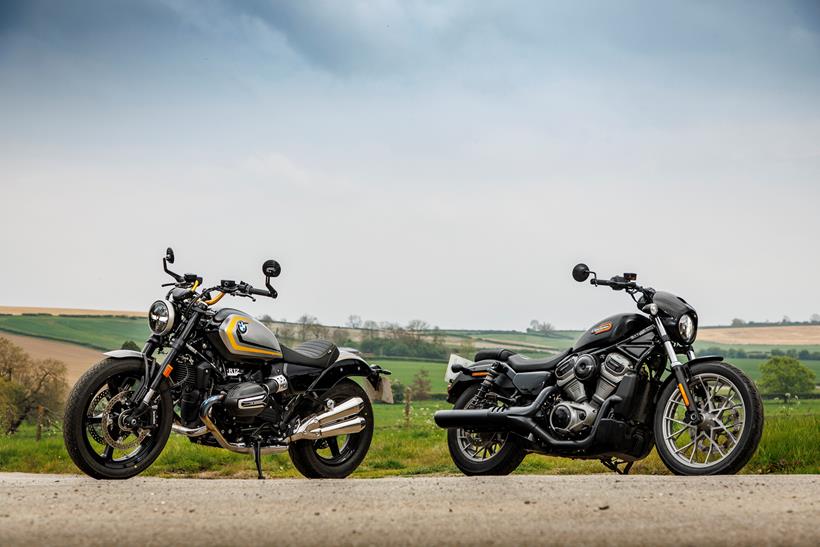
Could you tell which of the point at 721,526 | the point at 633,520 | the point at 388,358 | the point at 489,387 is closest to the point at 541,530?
the point at 633,520

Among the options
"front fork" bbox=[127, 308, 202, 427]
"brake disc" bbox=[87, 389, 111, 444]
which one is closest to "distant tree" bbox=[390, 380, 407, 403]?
"front fork" bbox=[127, 308, 202, 427]

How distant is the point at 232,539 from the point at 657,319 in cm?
489

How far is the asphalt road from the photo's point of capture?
5.79m

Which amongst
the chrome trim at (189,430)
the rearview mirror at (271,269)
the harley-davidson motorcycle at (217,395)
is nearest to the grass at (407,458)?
the harley-davidson motorcycle at (217,395)

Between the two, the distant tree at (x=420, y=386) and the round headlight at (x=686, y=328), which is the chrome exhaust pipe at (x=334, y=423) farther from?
the distant tree at (x=420, y=386)

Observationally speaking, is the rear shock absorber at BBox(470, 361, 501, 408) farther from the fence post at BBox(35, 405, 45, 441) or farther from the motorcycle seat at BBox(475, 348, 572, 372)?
the fence post at BBox(35, 405, 45, 441)

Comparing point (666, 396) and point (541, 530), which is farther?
point (666, 396)

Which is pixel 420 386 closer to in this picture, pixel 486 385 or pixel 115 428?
pixel 486 385

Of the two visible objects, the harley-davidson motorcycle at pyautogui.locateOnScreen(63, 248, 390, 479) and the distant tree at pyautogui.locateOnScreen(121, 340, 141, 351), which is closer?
the harley-davidson motorcycle at pyautogui.locateOnScreen(63, 248, 390, 479)

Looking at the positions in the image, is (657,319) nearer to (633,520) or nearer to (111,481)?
(633,520)

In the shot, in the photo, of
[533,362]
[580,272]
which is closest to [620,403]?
[533,362]

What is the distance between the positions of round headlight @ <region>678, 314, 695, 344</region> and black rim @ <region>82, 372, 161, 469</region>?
4912mm

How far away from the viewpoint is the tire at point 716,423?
27.3 ft

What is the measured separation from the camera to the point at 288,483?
900 cm
